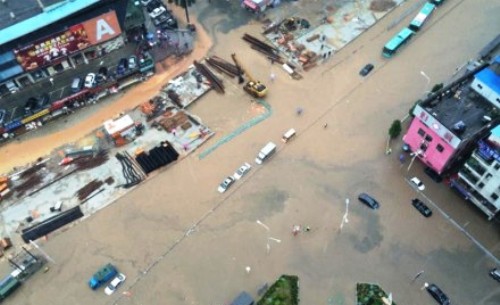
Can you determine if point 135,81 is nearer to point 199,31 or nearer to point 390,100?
point 199,31

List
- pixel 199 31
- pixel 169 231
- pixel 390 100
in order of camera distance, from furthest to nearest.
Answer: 1. pixel 199 31
2. pixel 390 100
3. pixel 169 231

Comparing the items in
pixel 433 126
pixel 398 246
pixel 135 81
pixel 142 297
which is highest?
pixel 433 126

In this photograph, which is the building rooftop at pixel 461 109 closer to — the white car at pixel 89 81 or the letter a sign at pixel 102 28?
the white car at pixel 89 81

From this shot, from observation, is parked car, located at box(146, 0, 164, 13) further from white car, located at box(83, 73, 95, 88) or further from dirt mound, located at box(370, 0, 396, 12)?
dirt mound, located at box(370, 0, 396, 12)

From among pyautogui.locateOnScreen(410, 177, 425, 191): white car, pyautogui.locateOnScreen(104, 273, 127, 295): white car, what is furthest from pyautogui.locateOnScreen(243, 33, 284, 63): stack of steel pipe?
pyautogui.locateOnScreen(104, 273, 127, 295): white car

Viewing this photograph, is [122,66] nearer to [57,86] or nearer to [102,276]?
[57,86]

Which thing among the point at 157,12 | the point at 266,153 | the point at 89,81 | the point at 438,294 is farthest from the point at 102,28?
the point at 438,294

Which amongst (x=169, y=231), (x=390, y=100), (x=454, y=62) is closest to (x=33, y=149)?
(x=169, y=231)
